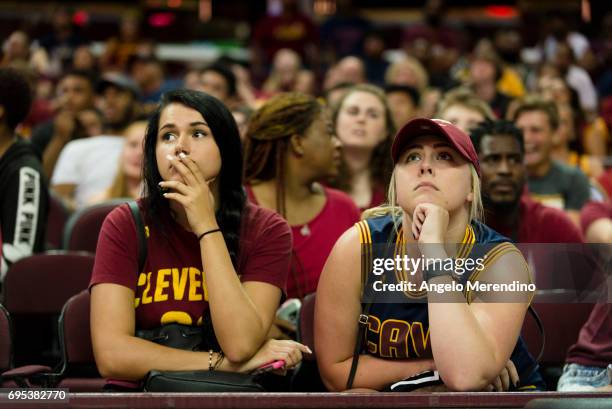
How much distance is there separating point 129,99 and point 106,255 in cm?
460

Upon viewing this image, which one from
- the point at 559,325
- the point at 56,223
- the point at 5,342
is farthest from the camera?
the point at 56,223

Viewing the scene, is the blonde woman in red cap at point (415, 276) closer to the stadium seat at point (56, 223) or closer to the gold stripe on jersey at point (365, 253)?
the gold stripe on jersey at point (365, 253)

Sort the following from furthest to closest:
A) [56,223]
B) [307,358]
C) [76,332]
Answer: [56,223]
[307,358]
[76,332]

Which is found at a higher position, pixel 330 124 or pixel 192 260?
pixel 330 124

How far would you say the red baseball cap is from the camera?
9.71ft

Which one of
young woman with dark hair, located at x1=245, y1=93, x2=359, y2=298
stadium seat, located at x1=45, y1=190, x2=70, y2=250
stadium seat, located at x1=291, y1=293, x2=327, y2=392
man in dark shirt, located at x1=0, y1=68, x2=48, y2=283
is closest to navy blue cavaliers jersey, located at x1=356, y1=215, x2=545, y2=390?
stadium seat, located at x1=291, y1=293, x2=327, y2=392

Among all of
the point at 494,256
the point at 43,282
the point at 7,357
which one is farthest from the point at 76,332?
the point at 494,256

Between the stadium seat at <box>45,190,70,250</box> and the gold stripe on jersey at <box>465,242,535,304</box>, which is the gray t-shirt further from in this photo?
the gold stripe on jersey at <box>465,242,535,304</box>

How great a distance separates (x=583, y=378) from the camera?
342cm

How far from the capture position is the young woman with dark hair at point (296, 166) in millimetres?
4414

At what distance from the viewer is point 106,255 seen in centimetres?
315

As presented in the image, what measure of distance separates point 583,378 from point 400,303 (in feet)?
2.68

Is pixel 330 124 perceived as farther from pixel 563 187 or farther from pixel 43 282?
pixel 563 187

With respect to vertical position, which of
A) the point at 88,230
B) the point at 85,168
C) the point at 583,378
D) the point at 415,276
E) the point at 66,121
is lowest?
the point at 583,378
